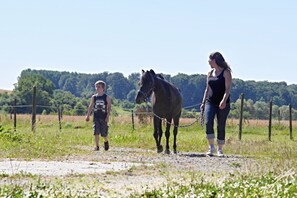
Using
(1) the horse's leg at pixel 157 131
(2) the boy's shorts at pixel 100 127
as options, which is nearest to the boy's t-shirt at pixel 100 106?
(2) the boy's shorts at pixel 100 127

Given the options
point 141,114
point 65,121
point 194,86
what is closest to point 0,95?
point 194,86

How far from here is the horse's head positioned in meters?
14.2

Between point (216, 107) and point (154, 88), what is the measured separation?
2169 millimetres

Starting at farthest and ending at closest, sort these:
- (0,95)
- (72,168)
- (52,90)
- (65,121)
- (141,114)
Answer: (52,90)
(0,95)
(65,121)
(141,114)
(72,168)

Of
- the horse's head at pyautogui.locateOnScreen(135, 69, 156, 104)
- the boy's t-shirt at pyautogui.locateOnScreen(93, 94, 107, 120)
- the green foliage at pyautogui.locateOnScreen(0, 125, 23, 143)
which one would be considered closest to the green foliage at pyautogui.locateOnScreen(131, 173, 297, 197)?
the horse's head at pyautogui.locateOnScreen(135, 69, 156, 104)

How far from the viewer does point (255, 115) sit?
140 feet

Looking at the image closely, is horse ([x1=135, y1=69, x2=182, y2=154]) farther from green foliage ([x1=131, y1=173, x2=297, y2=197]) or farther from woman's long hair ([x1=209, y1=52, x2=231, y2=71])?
green foliage ([x1=131, y1=173, x2=297, y2=197])

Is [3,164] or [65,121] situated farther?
[65,121]

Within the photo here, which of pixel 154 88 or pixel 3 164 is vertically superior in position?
pixel 154 88

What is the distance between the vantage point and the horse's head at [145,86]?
46.6ft

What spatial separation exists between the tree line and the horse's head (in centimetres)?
2015

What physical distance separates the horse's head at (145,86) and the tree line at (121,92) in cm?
2015

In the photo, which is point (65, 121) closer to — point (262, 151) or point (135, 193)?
point (262, 151)

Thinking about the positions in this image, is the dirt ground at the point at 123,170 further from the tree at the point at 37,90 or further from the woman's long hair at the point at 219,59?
the tree at the point at 37,90
